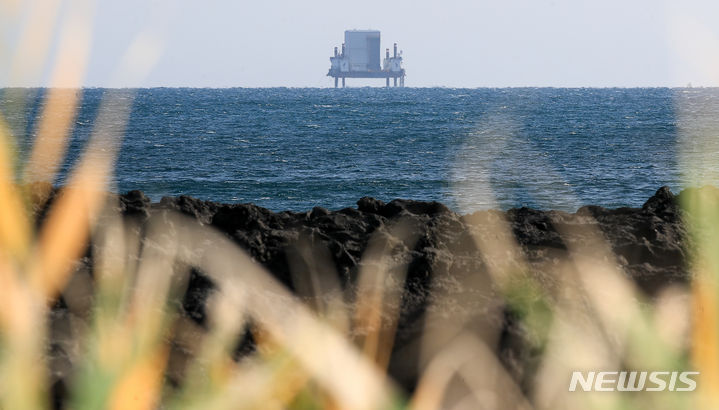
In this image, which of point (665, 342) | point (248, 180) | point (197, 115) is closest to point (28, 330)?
point (665, 342)

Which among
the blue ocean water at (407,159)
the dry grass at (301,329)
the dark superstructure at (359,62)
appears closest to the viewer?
the dry grass at (301,329)

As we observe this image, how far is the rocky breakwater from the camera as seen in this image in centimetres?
471

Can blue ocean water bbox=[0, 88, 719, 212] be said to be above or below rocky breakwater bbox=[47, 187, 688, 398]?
below

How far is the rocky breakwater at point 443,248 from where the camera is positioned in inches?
185

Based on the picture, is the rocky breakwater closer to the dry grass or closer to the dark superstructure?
the dry grass

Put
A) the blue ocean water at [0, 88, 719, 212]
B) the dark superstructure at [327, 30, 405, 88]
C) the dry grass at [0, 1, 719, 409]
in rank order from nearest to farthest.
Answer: the dry grass at [0, 1, 719, 409] → the blue ocean water at [0, 88, 719, 212] → the dark superstructure at [327, 30, 405, 88]

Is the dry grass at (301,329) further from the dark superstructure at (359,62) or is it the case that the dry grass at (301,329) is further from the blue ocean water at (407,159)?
the dark superstructure at (359,62)

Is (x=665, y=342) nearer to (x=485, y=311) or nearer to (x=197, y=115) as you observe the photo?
(x=485, y=311)

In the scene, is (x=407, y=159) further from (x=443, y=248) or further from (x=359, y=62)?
(x=359, y=62)

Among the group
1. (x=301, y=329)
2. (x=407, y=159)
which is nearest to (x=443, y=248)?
(x=301, y=329)

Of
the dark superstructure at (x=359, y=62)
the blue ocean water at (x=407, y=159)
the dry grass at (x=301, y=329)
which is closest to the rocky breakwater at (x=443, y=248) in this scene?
the dry grass at (x=301, y=329)

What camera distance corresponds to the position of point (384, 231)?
5508 millimetres

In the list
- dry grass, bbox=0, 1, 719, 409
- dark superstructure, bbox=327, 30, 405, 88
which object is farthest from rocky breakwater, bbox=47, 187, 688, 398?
dark superstructure, bbox=327, 30, 405, 88

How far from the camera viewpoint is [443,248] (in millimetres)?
5332
